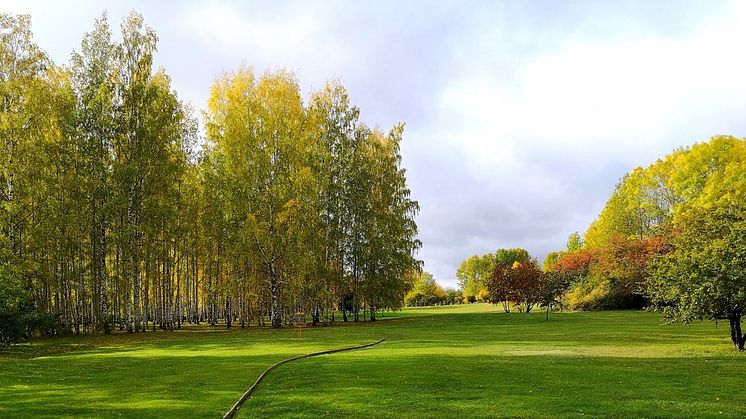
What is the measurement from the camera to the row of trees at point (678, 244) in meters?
24.0

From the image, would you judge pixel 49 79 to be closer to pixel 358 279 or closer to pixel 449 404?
pixel 358 279

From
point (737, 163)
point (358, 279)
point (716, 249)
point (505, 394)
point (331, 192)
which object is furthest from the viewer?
point (737, 163)

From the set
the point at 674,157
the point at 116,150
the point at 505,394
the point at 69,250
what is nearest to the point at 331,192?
the point at 116,150

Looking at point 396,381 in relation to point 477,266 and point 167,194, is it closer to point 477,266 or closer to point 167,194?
point 167,194

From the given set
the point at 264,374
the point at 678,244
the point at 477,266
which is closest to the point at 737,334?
the point at 678,244

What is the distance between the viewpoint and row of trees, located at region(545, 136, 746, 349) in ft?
78.6

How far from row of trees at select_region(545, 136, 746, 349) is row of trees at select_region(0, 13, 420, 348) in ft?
94.9

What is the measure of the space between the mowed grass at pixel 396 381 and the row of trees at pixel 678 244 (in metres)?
2.72

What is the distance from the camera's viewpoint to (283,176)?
1876 inches

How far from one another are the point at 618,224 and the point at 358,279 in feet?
193

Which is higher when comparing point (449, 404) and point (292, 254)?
point (292, 254)

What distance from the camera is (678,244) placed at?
27.0 metres

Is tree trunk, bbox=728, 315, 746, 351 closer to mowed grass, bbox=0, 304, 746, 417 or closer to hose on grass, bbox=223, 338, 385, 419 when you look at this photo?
mowed grass, bbox=0, 304, 746, 417

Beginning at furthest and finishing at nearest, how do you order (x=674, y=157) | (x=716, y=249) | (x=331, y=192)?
(x=674, y=157) → (x=331, y=192) → (x=716, y=249)
